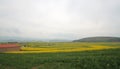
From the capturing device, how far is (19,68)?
2339cm

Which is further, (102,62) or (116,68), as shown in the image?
(102,62)

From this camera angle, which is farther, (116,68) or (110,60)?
(110,60)

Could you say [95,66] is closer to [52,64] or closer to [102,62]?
[102,62]

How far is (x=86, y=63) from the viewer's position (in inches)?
928

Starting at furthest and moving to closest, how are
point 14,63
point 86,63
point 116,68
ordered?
point 14,63
point 86,63
point 116,68

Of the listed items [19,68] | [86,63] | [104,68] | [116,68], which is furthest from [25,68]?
[116,68]

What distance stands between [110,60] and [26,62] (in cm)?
1223

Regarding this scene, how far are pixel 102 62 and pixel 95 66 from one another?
181 centimetres

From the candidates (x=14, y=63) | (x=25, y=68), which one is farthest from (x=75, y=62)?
(x=14, y=63)

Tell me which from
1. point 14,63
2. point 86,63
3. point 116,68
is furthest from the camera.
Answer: point 14,63

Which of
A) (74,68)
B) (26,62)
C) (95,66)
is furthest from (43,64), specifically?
(95,66)

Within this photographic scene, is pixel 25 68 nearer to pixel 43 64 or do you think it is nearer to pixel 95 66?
pixel 43 64

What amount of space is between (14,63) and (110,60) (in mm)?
13804

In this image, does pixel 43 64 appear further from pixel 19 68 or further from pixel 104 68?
pixel 104 68
